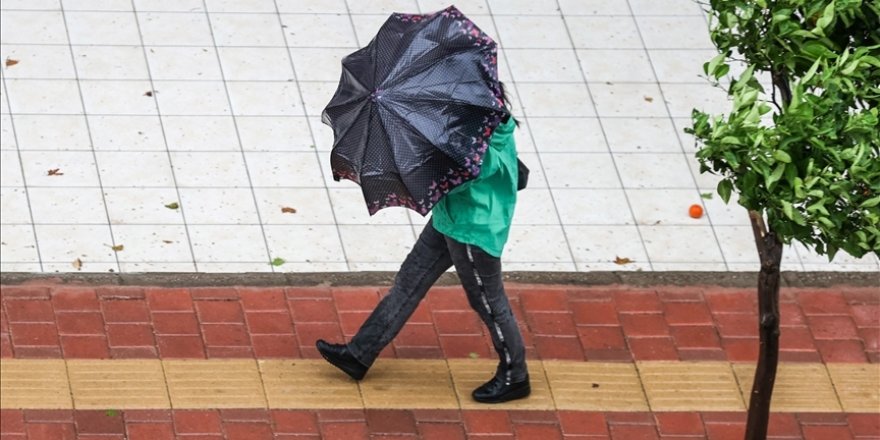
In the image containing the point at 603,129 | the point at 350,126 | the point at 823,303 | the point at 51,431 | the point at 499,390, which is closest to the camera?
the point at 350,126

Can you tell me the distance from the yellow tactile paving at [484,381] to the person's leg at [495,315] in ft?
0.15

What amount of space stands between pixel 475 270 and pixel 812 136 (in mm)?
1955

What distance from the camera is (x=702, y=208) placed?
30.1 feet

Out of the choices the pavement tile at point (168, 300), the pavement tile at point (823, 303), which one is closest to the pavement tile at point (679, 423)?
the pavement tile at point (823, 303)

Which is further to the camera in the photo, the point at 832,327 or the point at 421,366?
the point at 832,327

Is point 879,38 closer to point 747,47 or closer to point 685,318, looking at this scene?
point 747,47

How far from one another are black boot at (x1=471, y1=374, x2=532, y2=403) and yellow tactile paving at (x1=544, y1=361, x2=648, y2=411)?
21 cm

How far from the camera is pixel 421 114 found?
6469 mm

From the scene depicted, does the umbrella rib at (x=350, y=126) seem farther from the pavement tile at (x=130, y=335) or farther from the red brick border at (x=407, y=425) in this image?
the pavement tile at (x=130, y=335)

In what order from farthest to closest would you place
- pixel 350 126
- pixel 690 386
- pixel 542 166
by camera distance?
pixel 542 166 < pixel 690 386 < pixel 350 126

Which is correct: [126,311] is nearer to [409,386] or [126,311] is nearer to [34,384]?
[34,384]

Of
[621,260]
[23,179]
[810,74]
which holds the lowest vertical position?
[621,260]

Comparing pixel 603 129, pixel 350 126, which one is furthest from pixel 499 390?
pixel 603 129

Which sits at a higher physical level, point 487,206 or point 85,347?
point 487,206
